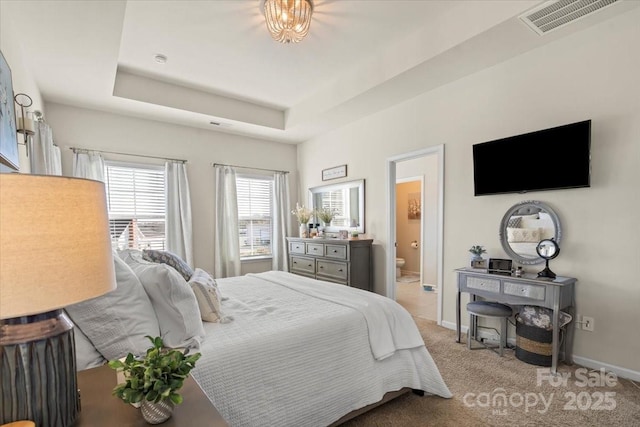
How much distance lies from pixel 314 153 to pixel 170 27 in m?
3.00

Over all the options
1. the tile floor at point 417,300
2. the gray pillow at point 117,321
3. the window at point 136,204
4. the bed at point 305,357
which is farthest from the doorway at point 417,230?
the window at point 136,204

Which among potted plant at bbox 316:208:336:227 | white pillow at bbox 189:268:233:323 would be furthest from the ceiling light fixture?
potted plant at bbox 316:208:336:227

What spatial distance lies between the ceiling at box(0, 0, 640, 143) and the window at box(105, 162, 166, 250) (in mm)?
793

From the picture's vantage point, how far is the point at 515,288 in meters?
2.58

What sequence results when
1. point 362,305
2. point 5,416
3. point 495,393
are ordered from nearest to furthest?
point 5,416, point 362,305, point 495,393

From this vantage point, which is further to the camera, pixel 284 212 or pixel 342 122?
pixel 284 212

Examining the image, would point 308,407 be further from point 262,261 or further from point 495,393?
point 262,261

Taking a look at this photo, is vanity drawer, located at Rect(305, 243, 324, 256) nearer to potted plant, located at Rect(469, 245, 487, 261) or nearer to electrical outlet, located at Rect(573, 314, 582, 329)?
potted plant, located at Rect(469, 245, 487, 261)

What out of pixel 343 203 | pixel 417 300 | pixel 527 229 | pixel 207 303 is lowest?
pixel 417 300

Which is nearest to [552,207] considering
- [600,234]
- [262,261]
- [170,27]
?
[600,234]

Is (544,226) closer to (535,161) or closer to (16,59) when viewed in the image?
(535,161)

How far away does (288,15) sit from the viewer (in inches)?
89.2

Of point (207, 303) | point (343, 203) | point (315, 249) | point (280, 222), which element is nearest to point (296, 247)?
point (315, 249)

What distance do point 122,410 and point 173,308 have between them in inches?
24.1
